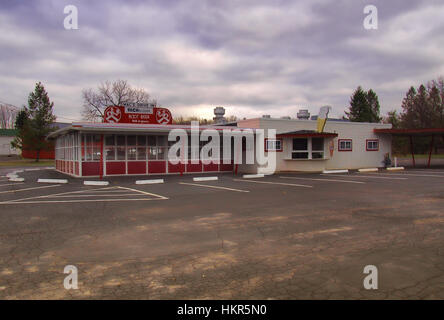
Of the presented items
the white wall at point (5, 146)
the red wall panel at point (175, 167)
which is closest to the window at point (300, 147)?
the red wall panel at point (175, 167)

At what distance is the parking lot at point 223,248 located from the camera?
4152 millimetres

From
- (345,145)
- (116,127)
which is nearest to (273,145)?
(345,145)

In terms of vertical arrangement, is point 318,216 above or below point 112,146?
below

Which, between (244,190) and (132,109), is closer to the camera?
(244,190)

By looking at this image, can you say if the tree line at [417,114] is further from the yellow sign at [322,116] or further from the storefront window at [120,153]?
the storefront window at [120,153]

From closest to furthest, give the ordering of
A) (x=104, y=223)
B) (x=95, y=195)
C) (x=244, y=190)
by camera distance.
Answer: (x=104, y=223), (x=95, y=195), (x=244, y=190)

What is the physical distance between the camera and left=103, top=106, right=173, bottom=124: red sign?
2105cm

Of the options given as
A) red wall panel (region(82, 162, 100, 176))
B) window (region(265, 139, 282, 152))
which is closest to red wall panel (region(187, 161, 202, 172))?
window (region(265, 139, 282, 152))

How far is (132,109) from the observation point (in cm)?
2133

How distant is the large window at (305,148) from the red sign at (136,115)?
353 inches
